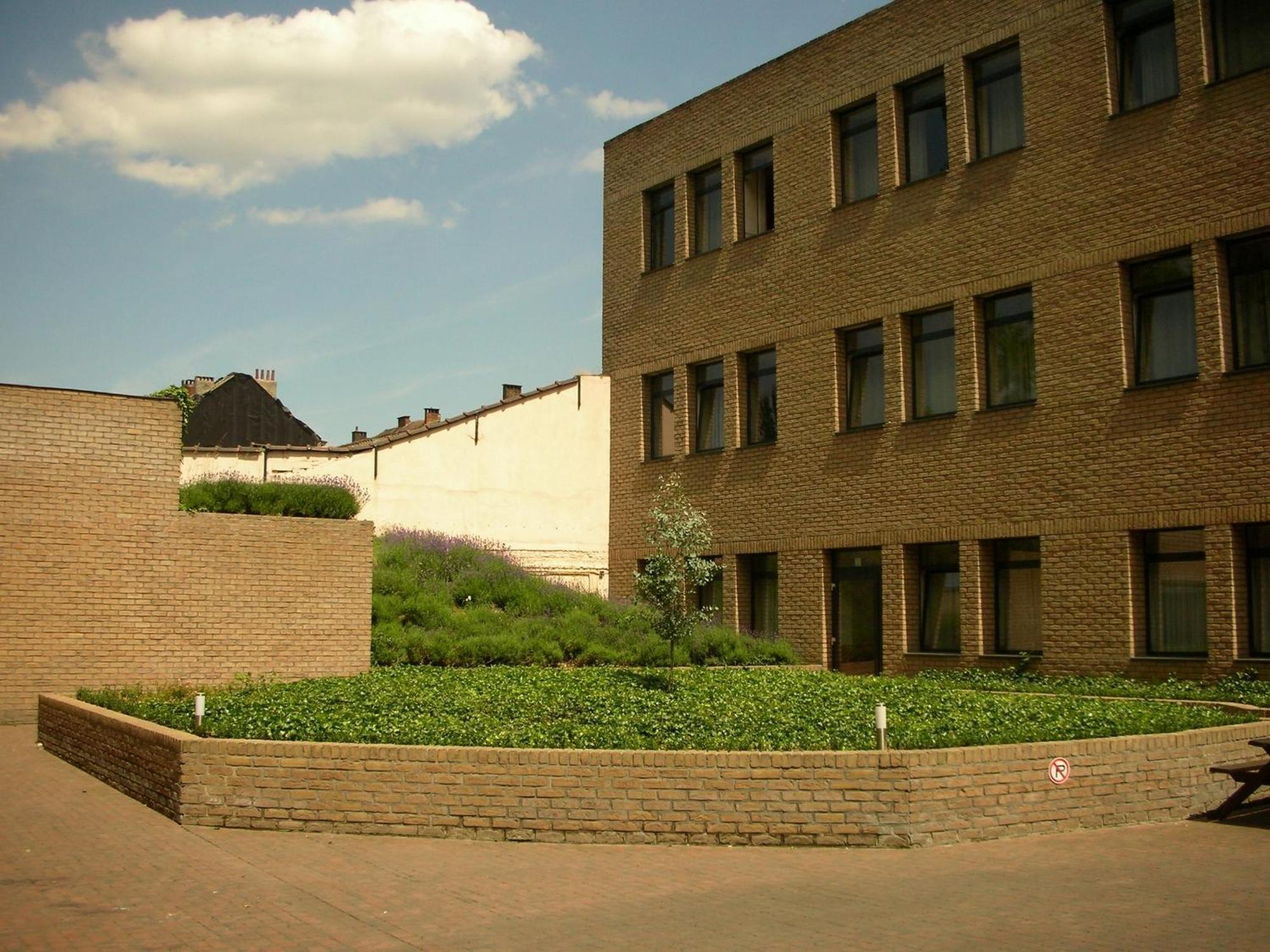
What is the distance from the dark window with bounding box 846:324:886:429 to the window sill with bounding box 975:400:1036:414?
239 cm

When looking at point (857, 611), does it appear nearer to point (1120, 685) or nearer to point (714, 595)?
point (714, 595)

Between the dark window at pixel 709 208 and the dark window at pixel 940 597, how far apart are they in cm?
897

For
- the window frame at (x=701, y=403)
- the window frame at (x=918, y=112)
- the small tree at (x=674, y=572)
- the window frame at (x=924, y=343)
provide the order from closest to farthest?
1. the small tree at (x=674, y=572)
2. the window frame at (x=924, y=343)
3. the window frame at (x=918, y=112)
4. the window frame at (x=701, y=403)

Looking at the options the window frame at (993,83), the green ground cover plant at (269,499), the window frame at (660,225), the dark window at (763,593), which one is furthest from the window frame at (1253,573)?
the window frame at (660,225)

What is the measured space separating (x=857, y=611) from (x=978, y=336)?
5.81 meters

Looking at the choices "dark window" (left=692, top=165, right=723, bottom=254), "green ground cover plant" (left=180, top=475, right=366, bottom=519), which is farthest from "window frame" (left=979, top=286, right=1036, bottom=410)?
"green ground cover plant" (left=180, top=475, right=366, bottom=519)

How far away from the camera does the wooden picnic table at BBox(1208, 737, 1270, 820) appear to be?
38.3 ft

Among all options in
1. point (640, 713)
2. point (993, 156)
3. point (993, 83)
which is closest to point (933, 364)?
point (993, 156)

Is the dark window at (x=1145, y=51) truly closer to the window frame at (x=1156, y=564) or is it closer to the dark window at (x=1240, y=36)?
the dark window at (x=1240, y=36)

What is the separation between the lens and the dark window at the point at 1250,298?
1834 centimetres

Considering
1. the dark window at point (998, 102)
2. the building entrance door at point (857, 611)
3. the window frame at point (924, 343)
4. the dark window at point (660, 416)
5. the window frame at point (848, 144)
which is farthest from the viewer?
the dark window at point (660, 416)

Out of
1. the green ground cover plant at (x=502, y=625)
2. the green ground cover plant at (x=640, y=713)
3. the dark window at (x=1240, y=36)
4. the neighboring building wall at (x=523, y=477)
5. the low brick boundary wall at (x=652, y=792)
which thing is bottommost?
the low brick boundary wall at (x=652, y=792)

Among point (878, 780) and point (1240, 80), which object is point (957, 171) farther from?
point (878, 780)

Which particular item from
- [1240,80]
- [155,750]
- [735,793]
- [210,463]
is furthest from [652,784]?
[210,463]
